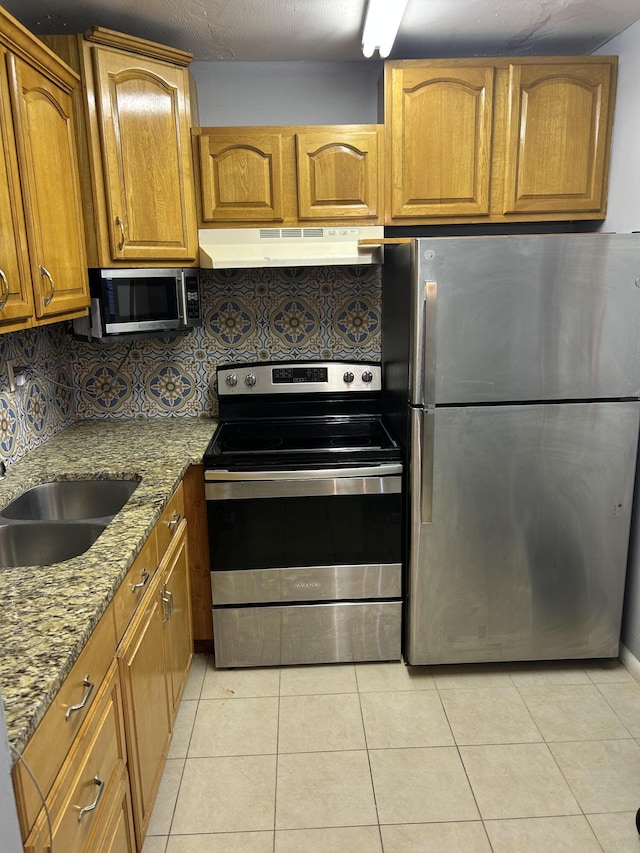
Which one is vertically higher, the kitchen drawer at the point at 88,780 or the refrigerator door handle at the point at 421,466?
the refrigerator door handle at the point at 421,466

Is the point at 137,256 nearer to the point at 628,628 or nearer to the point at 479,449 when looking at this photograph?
the point at 479,449

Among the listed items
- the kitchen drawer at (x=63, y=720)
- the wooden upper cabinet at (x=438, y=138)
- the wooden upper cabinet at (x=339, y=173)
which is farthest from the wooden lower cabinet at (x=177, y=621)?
the wooden upper cabinet at (x=438, y=138)

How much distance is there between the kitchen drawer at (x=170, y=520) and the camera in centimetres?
194

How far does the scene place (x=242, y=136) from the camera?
247 centimetres

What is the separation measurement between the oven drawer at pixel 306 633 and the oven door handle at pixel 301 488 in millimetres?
452

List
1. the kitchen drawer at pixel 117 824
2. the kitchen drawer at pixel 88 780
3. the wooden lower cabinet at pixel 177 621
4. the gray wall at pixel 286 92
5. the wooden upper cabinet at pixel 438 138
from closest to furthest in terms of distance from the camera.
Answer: the kitchen drawer at pixel 88 780
the kitchen drawer at pixel 117 824
the wooden lower cabinet at pixel 177 621
the wooden upper cabinet at pixel 438 138
the gray wall at pixel 286 92

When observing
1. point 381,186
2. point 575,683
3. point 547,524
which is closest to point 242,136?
point 381,186

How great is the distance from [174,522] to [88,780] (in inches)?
38.4

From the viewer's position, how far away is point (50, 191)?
6.31 feet

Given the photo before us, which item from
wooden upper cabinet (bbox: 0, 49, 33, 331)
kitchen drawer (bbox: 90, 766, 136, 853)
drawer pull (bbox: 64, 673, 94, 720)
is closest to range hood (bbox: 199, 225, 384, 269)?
wooden upper cabinet (bbox: 0, 49, 33, 331)

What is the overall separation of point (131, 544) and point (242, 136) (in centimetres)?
167

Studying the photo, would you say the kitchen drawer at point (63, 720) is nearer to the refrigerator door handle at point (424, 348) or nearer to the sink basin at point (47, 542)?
the sink basin at point (47, 542)

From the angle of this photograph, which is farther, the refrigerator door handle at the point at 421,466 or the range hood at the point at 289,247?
the range hood at the point at 289,247

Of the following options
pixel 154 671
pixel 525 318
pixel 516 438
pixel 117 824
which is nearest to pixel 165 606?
pixel 154 671
